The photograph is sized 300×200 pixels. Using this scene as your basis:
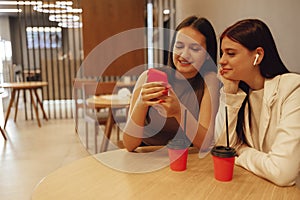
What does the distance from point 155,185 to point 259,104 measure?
1.81 feet

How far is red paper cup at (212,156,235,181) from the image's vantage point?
100 cm

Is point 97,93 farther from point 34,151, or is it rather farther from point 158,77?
point 158,77

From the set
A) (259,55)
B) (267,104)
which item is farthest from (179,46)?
(267,104)

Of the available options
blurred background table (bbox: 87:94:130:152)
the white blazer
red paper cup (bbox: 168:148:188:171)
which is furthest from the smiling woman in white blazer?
blurred background table (bbox: 87:94:130:152)

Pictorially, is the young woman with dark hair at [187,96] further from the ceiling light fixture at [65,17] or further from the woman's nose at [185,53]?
the ceiling light fixture at [65,17]

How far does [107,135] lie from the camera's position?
3.70 meters

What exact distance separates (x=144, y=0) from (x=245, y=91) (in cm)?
481

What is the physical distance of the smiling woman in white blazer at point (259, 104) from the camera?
99 centimetres

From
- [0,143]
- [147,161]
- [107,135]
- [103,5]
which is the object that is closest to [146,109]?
[147,161]

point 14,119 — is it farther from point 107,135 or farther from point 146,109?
point 146,109

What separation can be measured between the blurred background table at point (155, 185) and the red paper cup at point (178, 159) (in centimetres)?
2

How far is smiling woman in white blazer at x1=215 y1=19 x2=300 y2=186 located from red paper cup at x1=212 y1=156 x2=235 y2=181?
0.12 m

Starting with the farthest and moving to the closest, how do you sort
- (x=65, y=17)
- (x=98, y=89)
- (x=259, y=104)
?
(x=65, y=17)
(x=98, y=89)
(x=259, y=104)

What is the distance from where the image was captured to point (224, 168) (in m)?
1.00
